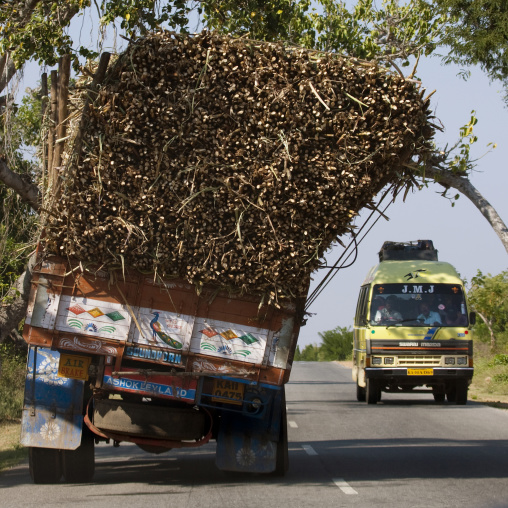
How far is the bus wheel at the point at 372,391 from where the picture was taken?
20.9 meters

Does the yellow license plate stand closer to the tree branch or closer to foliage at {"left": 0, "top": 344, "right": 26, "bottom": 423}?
foliage at {"left": 0, "top": 344, "right": 26, "bottom": 423}

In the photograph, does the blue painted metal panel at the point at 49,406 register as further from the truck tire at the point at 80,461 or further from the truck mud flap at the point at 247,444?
the truck mud flap at the point at 247,444

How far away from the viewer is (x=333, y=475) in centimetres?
988

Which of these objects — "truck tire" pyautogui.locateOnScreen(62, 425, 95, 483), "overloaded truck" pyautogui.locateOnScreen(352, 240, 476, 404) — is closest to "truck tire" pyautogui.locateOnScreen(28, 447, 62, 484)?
"truck tire" pyautogui.locateOnScreen(62, 425, 95, 483)

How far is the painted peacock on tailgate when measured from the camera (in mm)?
8391

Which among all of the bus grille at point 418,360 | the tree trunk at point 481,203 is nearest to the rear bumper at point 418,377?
the bus grille at point 418,360

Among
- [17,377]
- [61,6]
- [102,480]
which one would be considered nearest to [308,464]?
[102,480]

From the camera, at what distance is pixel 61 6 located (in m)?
12.8

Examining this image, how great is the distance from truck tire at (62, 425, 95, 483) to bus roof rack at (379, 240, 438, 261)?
13.2 metres

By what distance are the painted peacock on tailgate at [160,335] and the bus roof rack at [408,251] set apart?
13713 mm

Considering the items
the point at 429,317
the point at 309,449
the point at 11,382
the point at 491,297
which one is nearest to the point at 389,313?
the point at 429,317

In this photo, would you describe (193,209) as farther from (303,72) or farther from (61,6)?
(61,6)

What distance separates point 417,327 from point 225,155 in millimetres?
12331

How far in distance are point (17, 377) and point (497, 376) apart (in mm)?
14644
